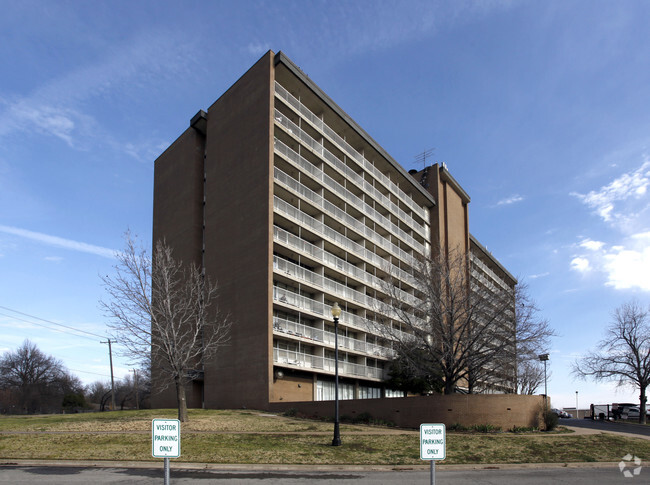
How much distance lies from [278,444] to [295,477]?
5.12 meters

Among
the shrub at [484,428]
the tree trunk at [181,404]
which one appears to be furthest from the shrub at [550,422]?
the tree trunk at [181,404]

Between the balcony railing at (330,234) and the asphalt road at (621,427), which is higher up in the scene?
the balcony railing at (330,234)

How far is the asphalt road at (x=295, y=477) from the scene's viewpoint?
1310 cm

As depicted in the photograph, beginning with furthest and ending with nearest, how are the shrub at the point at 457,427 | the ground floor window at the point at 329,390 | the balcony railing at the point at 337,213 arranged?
the ground floor window at the point at 329,390 → the balcony railing at the point at 337,213 → the shrub at the point at 457,427

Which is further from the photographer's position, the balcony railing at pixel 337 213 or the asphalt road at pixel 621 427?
the balcony railing at pixel 337 213

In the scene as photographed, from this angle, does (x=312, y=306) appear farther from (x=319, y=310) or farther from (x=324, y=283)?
(x=324, y=283)

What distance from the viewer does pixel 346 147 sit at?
50344 millimetres

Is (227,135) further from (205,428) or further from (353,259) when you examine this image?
(205,428)

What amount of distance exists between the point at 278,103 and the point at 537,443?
98.1ft

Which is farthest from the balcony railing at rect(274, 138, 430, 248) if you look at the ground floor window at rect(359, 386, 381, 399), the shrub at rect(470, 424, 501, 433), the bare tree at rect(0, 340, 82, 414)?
the bare tree at rect(0, 340, 82, 414)

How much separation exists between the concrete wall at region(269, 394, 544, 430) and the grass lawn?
5.07 ft

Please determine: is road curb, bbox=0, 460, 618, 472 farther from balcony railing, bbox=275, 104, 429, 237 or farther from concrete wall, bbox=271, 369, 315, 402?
balcony railing, bbox=275, 104, 429, 237

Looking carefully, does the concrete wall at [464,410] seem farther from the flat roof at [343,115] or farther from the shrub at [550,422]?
the flat roof at [343,115]

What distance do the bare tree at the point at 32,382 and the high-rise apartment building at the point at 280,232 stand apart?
4661 centimetres
